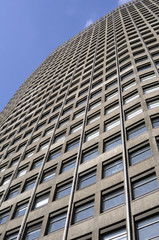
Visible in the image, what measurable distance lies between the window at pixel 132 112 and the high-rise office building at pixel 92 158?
9 centimetres

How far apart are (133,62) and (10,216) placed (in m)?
19.7

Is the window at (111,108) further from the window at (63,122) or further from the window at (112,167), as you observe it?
the window at (112,167)

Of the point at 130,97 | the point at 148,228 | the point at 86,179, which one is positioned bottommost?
the point at 148,228

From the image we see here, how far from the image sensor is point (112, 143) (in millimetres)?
19453

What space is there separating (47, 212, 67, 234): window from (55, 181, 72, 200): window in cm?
162

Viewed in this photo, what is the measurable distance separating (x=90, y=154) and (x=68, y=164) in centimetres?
212

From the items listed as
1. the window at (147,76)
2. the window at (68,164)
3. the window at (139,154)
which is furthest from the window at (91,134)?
the window at (147,76)

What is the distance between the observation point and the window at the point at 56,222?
16.1 metres

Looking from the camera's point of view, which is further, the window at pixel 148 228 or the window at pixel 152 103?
the window at pixel 152 103

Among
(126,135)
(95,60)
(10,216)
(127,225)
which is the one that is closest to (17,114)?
(95,60)

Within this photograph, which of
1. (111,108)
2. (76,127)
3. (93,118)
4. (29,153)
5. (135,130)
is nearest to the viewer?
(135,130)

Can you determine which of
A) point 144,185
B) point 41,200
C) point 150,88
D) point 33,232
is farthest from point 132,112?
point 33,232

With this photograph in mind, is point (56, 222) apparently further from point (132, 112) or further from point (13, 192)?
point (132, 112)

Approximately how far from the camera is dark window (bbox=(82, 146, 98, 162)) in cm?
1959
